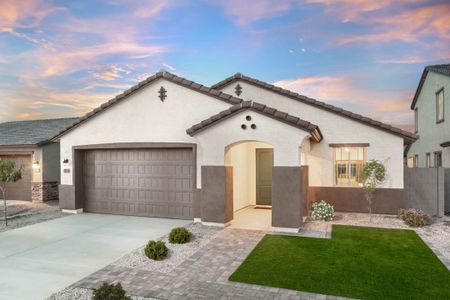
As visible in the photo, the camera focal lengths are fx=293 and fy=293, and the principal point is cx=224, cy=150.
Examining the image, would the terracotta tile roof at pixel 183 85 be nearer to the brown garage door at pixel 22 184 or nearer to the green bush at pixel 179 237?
the green bush at pixel 179 237

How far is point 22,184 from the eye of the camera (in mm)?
17297

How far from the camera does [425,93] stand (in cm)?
1884

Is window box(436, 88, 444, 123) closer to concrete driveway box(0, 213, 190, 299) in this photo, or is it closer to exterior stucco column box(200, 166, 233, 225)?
exterior stucco column box(200, 166, 233, 225)

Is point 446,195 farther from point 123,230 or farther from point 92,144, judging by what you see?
point 92,144

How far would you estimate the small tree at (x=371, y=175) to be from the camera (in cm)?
1150

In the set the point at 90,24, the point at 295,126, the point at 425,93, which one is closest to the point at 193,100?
the point at 295,126

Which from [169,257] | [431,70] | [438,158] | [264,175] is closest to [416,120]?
[431,70]

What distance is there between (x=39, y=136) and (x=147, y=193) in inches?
375

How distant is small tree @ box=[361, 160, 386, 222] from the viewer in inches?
453

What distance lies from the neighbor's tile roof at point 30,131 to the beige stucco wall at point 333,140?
1299cm

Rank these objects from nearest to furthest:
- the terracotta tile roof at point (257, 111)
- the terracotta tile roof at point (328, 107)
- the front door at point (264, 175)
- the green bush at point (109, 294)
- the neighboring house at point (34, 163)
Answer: the green bush at point (109, 294), the terracotta tile roof at point (257, 111), the terracotta tile roof at point (328, 107), the front door at point (264, 175), the neighboring house at point (34, 163)

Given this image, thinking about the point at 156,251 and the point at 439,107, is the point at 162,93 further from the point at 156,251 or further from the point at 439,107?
the point at 439,107

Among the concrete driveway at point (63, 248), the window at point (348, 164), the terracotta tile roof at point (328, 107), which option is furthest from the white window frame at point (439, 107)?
the concrete driveway at point (63, 248)

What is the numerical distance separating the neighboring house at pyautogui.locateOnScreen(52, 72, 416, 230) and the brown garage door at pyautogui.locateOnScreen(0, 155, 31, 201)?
528 cm
